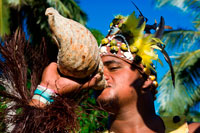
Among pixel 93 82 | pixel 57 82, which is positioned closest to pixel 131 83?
pixel 93 82

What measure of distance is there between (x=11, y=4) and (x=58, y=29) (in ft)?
23.2

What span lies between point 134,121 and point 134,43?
0.72 metres

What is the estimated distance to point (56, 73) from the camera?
195 centimetres

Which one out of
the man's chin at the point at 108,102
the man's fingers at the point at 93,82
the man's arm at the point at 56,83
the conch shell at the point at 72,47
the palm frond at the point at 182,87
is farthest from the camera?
the palm frond at the point at 182,87

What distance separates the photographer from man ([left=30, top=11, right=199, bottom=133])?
2.42 meters

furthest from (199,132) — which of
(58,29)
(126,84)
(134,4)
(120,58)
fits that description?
(58,29)

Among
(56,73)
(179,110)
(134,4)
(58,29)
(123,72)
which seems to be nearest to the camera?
(58,29)

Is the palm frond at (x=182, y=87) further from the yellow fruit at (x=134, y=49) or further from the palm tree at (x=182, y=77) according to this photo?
the yellow fruit at (x=134, y=49)

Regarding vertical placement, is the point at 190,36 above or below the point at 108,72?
above

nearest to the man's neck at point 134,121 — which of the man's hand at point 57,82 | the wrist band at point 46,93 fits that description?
the man's hand at point 57,82

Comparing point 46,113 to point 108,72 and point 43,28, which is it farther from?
point 43,28

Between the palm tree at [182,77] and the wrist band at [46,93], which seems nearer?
the wrist band at [46,93]

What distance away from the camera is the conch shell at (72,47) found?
1748 millimetres

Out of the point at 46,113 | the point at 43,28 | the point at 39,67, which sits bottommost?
the point at 46,113
